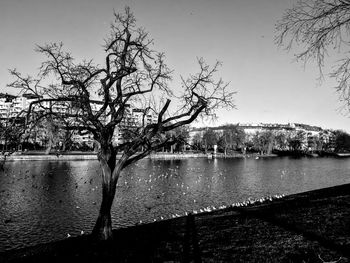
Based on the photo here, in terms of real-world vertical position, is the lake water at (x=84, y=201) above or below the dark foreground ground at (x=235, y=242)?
below

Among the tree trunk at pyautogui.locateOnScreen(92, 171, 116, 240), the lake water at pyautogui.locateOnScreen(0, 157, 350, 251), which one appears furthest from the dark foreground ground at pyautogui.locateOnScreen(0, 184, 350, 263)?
the lake water at pyautogui.locateOnScreen(0, 157, 350, 251)

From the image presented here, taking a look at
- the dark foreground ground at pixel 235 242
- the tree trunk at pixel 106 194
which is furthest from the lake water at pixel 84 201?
the tree trunk at pixel 106 194

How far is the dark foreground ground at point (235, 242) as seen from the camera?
9.73m

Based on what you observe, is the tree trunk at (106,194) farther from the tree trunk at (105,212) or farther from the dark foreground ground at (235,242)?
the dark foreground ground at (235,242)

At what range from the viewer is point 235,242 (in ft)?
37.3

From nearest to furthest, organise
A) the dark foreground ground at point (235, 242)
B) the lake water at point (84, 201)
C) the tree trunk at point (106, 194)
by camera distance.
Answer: the dark foreground ground at point (235, 242), the tree trunk at point (106, 194), the lake water at point (84, 201)

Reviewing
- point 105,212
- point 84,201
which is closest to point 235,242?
point 105,212

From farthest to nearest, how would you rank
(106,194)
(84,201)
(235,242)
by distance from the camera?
(84,201) → (106,194) → (235,242)

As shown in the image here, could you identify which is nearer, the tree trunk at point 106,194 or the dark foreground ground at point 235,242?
the dark foreground ground at point 235,242

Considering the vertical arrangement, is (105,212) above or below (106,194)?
below

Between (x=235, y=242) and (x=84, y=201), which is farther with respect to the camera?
(x=84, y=201)

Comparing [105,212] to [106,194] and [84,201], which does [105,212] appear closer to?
[106,194]

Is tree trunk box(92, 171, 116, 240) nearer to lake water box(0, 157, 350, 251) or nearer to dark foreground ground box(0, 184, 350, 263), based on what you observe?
dark foreground ground box(0, 184, 350, 263)

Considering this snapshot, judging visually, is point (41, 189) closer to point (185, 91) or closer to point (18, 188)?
point (18, 188)
